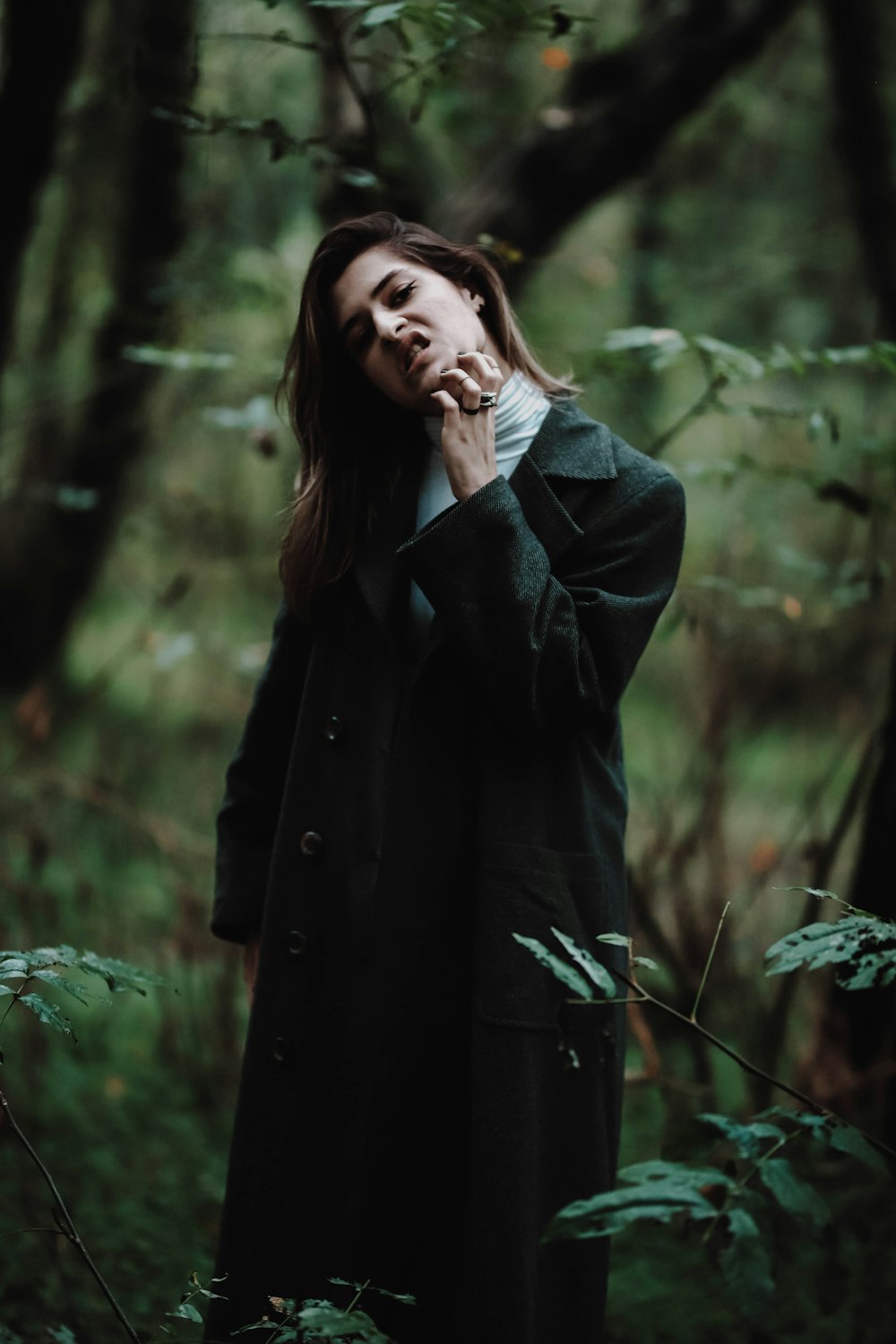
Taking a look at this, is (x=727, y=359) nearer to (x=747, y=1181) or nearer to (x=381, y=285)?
(x=381, y=285)

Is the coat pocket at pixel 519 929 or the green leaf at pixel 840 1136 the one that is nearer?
the green leaf at pixel 840 1136

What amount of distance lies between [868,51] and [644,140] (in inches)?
33.0

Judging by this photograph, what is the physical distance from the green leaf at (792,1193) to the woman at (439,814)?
0.66m

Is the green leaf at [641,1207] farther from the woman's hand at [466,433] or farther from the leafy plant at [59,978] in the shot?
the woman's hand at [466,433]

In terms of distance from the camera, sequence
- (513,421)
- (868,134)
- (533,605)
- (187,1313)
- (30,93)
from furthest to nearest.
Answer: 1. (868,134)
2. (30,93)
3. (513,421)
4. (533,605)
5. (187,1313)

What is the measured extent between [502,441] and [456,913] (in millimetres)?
749

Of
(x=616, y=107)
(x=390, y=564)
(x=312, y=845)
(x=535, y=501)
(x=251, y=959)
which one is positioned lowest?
(x=251, y=959)

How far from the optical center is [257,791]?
2.17 metres

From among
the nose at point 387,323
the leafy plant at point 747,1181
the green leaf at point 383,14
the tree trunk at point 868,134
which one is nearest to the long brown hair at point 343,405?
the nose at point 387,323

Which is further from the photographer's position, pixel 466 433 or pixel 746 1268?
pixel 466 433

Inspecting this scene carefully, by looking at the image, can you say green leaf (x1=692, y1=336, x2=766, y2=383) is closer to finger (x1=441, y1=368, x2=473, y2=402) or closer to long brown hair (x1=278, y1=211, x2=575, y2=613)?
long brown hair (x1=278, y1=211, x2=575, y2=613)

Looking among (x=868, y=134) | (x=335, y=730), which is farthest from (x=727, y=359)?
(x=868, y=134)

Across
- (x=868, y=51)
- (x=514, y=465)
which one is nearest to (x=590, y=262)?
(x=868, y=51)

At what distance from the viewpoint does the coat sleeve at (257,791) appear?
213cm
